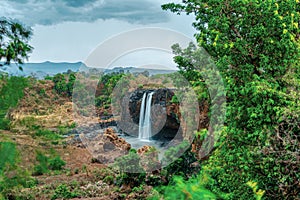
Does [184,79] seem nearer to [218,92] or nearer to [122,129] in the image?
[218,92]

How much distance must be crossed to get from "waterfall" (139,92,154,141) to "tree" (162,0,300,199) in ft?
36.8

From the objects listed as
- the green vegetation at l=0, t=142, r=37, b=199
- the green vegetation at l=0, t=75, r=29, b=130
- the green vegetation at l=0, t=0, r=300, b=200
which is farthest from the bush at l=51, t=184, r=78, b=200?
the green vegetation at l=0, t=75, r=29, b=130

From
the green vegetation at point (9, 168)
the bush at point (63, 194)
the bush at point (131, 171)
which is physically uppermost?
the green vegetation at point (9, 168)

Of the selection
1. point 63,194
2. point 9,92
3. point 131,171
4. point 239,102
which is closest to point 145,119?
point 131,171

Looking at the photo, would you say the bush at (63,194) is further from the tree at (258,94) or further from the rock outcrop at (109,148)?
the tree at (258,94)

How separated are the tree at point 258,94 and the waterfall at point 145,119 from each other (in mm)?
11204

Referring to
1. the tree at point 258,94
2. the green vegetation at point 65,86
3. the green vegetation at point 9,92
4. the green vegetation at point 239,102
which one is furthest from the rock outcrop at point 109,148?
the green vegetation at point 65,86

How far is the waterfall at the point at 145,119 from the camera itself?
16.9m

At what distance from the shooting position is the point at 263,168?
4.53m

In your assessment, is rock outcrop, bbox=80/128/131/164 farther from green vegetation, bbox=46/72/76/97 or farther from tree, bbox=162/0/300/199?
green vegetation, bbox=46/72/76/97

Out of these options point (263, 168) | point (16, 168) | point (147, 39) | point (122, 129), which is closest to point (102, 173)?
point (147, 39)

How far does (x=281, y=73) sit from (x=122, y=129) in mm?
16374

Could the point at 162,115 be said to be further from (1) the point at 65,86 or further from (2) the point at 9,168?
(1) the point at 65,86

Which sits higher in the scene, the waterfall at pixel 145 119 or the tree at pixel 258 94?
the tree at pixel 258 94
